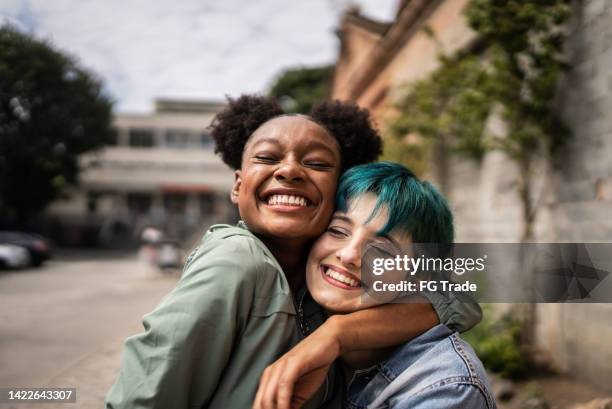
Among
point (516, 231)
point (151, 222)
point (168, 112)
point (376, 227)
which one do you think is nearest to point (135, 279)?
point (516, 231)

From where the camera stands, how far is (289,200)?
1.63m

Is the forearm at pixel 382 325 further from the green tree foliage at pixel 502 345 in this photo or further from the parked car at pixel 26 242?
the parked car at pixel 26 242

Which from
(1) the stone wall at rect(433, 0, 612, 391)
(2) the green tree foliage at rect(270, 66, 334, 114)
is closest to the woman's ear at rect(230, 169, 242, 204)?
(1) the stone wall at rect(433, 0, 612, 391)

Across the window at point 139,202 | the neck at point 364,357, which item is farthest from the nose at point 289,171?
the window at point 139,202

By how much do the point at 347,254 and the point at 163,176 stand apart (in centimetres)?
3380

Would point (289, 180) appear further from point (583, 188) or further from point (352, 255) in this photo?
point (583, 188)

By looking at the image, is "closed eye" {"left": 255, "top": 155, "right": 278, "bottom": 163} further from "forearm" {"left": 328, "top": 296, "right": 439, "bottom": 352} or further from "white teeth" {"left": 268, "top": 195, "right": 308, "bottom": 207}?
"forearm" {"left": 328, "top": 296, "right": 439, "bottom": 352}

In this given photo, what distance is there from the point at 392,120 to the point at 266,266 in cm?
649

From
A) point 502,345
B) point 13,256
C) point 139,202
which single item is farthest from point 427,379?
point 139,202

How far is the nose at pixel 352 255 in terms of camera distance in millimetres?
1482

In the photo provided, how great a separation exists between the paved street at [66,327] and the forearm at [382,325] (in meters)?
1.68

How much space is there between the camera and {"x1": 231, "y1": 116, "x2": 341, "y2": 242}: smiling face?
162 cm

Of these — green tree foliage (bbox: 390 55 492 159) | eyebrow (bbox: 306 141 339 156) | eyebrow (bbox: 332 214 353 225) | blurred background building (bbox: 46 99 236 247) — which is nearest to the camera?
eyebrow (bbox: 332 214 353 225)

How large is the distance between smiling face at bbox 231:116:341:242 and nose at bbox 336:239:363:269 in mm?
163
